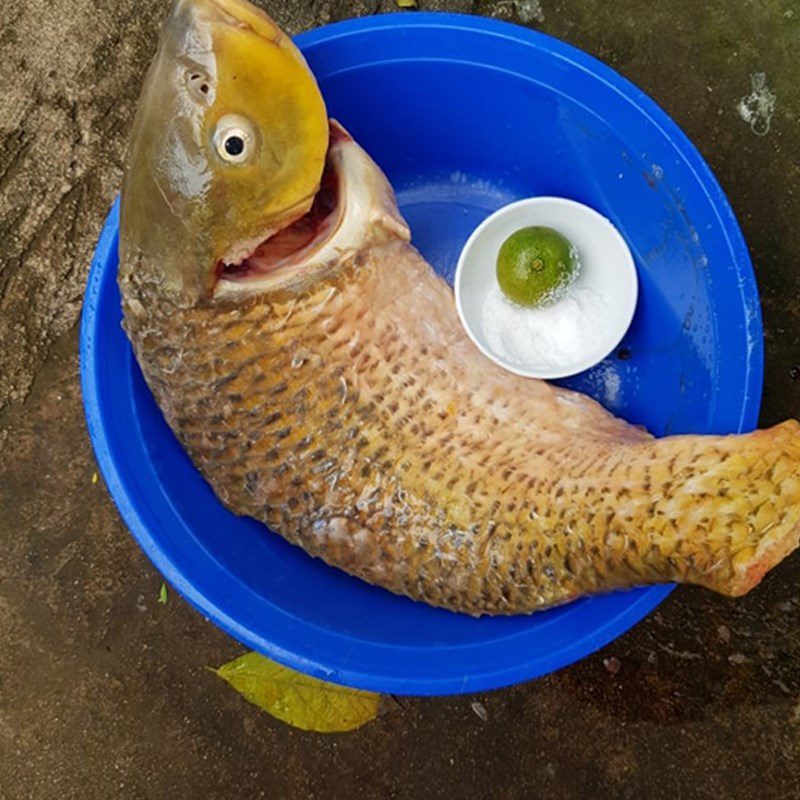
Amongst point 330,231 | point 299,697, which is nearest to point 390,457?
point 330,231

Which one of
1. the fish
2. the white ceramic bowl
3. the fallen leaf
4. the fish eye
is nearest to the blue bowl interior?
the white ceramic bowl

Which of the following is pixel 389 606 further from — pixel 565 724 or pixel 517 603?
pixel 565 724

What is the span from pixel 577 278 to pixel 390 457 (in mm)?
852

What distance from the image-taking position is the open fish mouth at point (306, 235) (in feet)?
6.98

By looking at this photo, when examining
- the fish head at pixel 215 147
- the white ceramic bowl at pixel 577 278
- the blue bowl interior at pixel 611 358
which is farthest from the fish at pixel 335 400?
the white ceramic bowl at pixel 577 278

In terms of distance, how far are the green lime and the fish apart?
1.11 feet

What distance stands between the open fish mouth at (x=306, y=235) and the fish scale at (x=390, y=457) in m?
0.08

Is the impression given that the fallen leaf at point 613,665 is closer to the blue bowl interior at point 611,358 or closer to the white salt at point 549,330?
the blue bowl interior at point 611,358

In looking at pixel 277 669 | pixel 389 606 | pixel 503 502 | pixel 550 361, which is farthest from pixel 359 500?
pixel 277 669

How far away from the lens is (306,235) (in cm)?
224

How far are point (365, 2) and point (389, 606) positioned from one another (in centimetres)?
190

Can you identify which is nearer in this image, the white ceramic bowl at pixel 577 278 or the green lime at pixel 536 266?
the green lime at pixel 536 266

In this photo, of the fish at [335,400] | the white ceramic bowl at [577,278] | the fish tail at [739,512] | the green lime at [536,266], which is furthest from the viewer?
the white ceramic bowl at [577,278]

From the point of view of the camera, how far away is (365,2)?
2967 mm
